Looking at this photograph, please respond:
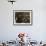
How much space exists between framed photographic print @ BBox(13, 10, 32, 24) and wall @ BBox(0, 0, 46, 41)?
115mm

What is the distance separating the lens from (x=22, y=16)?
4789 mm

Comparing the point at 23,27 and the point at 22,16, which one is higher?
the point at 22,16

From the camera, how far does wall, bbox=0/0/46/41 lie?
4.74 metres

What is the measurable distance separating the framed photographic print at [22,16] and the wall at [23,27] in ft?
0.38

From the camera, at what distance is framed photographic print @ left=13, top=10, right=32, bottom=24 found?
476 cm

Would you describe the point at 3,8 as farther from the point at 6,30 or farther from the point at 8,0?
the point at 6,30

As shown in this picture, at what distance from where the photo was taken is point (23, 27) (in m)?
4.77

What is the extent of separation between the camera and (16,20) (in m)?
4.78

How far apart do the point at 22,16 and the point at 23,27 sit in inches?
16.7

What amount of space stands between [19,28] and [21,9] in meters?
0.73

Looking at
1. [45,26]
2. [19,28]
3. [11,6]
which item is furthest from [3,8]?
[45,26]

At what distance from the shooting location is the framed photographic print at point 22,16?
476cm

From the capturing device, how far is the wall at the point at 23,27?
4.74 m

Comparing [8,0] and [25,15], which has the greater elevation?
[8,0]
